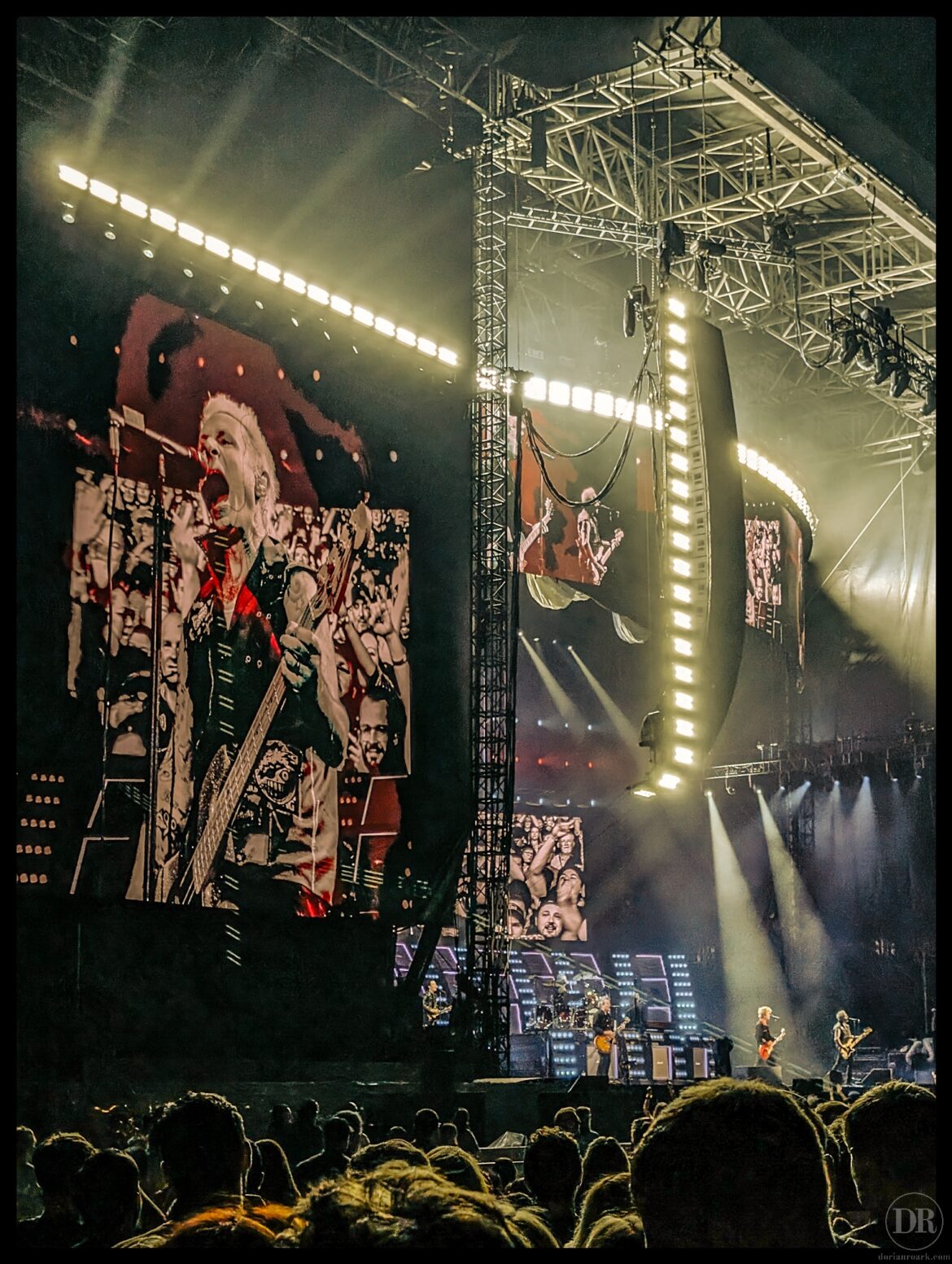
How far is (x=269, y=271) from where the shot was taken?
558 inches

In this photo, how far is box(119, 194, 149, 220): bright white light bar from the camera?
1266 centimetres

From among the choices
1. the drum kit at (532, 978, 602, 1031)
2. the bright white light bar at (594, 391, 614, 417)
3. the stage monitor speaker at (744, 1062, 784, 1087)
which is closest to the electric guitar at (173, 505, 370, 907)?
the bright white light bar at (594, 391, 614, 417)

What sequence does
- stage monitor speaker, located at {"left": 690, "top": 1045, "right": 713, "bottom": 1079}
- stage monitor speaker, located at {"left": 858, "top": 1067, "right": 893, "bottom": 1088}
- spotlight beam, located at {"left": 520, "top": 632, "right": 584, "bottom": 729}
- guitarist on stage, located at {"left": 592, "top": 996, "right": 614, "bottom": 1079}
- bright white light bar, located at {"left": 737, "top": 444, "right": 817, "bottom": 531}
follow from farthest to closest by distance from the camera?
1. spotlight beam, located at {"left": 520, "top": 632, "right": 584, "bottom": 729}
2. bright white light bar, located at {"left": 737, "top": 444, "right": 817, "bottom": 531}
3. stage monitor speaker, located at {"left": 690, "top": 1045, "right": 713, "bottom": 1079}
4. guitarist on stage, located at {"left": 592, "top": 996, "right": 614, "bottom": 1079}
5. stage monitor speaker, located at {"left": 858, "top": 1067, "right": 893, "bottom": 1088}

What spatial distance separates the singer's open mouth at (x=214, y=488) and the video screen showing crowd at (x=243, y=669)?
19 millimetres

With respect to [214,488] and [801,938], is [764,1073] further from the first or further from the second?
[214,488]

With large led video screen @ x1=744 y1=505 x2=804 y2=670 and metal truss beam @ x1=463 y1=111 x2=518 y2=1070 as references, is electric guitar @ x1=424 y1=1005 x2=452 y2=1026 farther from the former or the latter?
large led video screen @ x1=744 y1=505 x2=804 y2=670

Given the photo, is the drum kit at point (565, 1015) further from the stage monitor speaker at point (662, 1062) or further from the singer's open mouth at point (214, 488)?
the singer's open mouth at point (214, 488)

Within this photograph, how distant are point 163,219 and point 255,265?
120 centimetres

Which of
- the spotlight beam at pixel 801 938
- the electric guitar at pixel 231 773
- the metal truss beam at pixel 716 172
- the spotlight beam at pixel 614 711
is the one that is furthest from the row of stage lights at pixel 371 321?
the spotlight beam at pixel 801 938

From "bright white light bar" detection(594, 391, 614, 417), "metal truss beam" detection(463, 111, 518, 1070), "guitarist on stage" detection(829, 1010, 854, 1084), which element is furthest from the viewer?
"bright white light bar" detection(594, 391, 614, 417)

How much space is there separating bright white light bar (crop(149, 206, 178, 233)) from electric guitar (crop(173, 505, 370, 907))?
3.52 meters

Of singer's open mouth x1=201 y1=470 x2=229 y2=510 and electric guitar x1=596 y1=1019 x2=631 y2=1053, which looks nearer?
singer's open mouth x1=201 y1=470 x2=229 y2=510
